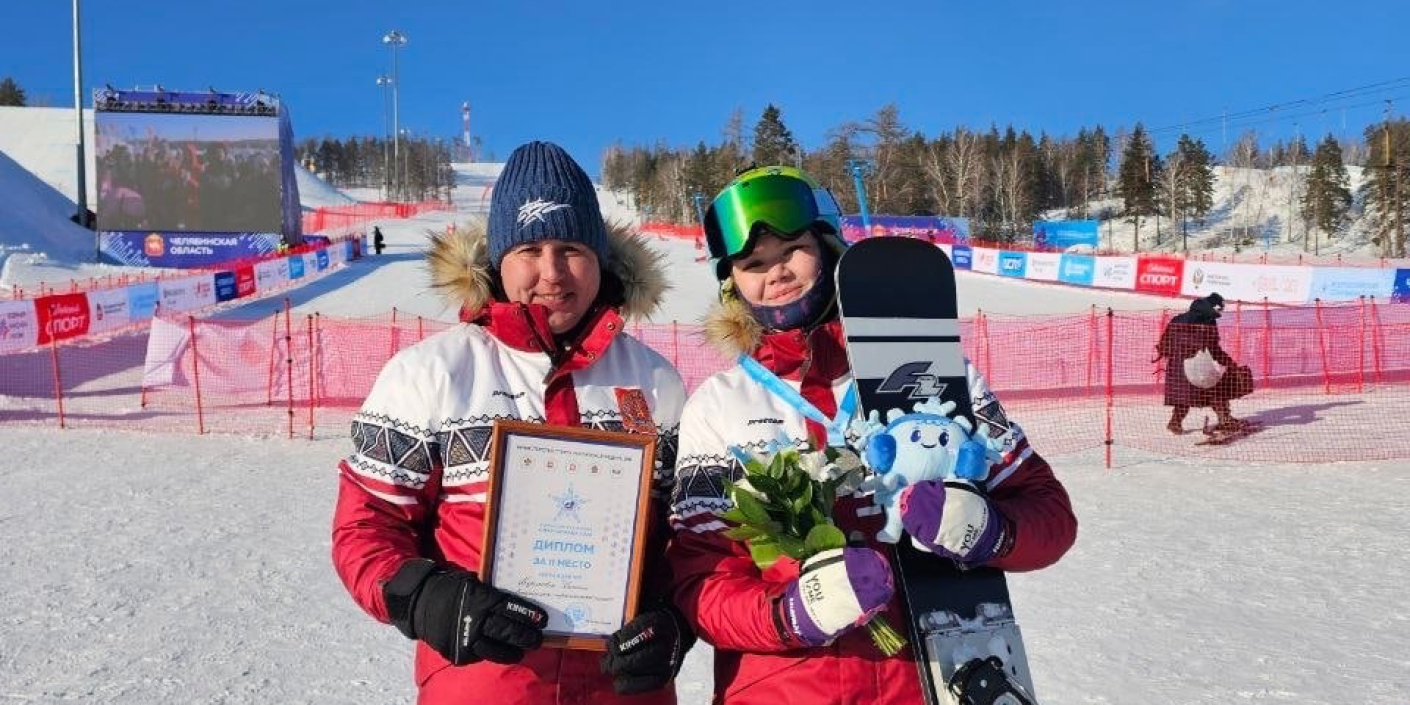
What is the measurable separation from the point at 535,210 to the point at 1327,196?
67.7m

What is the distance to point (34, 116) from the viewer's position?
237 feet

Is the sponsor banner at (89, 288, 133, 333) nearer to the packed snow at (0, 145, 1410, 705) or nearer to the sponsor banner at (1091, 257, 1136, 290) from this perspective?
the packed snow at (0, 145, 1410, 705)

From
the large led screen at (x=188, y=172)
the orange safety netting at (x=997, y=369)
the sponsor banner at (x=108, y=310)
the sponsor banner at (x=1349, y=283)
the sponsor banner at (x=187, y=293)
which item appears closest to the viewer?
the orange safety netting at (x=997, y=369)

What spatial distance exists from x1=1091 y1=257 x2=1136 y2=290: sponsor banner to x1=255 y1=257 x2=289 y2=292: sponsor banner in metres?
23.7

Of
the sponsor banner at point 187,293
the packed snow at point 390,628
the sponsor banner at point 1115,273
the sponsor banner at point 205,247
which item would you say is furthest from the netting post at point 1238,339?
the sponsor banner at point 205,247

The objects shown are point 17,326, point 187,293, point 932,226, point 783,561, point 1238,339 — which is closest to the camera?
point 783,561

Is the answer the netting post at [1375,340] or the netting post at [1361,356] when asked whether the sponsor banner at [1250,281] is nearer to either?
the netting post at [1375,340]

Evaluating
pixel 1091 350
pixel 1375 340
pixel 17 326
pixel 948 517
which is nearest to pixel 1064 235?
pixel 1375 340

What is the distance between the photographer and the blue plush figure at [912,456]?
1.75 metres

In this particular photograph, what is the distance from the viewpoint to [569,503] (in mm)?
1875

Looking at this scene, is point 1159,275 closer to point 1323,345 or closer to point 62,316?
point 1323,345

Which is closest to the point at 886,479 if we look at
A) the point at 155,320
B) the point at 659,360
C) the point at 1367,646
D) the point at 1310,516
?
the point at 659,360

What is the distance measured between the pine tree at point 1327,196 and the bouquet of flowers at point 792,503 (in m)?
65.7

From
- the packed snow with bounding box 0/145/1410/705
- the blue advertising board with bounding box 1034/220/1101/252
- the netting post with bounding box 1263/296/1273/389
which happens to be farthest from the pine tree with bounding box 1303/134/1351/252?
the packed snow with bounding box 0/145/1410/705
